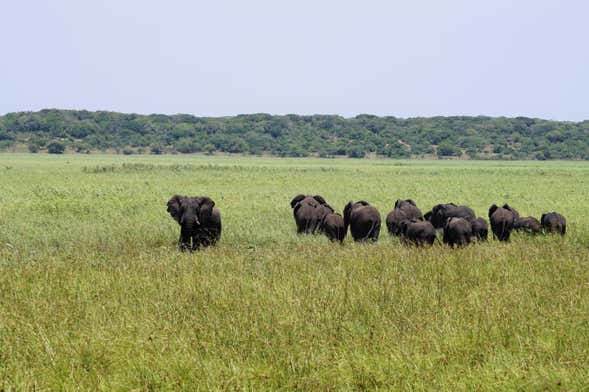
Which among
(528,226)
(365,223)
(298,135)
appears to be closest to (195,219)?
(365,223)

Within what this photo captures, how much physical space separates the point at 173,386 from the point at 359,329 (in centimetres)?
215

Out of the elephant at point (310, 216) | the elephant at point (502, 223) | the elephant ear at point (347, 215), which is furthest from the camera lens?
the elephant at point (310, 216)

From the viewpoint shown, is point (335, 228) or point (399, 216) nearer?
point (335, 228)

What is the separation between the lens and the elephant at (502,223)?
14.9 metres

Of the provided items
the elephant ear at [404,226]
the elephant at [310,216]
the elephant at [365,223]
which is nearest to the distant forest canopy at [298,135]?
the elephant at [310,216]

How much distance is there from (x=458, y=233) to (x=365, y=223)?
2.54 metres

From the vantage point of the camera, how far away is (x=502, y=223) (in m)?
15.0

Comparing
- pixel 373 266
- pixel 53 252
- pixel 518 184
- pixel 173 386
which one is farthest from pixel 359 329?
pixel 518 184

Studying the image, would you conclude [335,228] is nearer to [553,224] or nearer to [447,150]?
[553,224]

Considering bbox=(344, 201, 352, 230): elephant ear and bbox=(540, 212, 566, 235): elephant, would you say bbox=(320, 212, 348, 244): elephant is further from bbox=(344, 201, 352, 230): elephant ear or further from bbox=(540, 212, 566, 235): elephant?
bbox=(540, 212, 566, 235): elephant

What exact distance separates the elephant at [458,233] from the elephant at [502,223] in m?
1.87

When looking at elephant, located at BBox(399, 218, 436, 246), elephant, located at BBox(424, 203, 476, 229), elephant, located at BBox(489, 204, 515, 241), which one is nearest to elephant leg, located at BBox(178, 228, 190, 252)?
elephant, located at BBox(399, 218, 436, 246)

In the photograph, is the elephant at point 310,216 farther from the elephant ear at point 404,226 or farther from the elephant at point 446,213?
the elephant ear at point 404,226

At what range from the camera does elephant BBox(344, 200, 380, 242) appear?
15.1 meters
